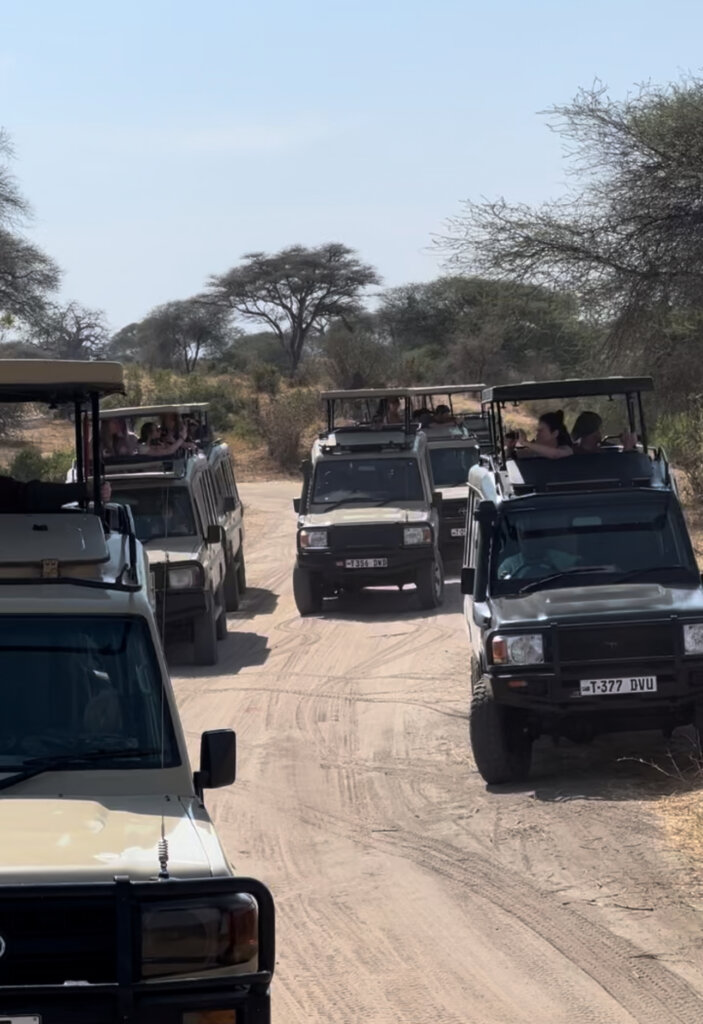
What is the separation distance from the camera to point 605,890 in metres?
6.18

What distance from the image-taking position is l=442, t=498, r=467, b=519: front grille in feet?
57.6

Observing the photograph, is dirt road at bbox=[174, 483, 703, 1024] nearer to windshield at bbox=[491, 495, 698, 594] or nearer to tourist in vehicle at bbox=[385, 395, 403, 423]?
windshield at bbox=[491, 495, 698, 594]

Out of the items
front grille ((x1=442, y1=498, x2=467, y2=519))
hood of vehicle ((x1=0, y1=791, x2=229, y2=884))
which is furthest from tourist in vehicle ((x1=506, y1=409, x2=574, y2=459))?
front grille ((x1=442, y1=498, x2=467, y2=519))

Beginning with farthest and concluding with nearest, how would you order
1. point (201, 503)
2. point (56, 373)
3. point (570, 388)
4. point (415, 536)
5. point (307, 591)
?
point (307, 591) → point (415, 536) → point (201, 503) → point (570, 388) → point (56, 373)

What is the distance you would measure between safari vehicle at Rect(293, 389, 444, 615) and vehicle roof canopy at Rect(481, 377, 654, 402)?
5281mm

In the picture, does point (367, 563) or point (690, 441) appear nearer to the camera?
point (367, 563)

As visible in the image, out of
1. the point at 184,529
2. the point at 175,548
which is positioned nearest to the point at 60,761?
the point at 175,548

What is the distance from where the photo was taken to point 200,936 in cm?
347

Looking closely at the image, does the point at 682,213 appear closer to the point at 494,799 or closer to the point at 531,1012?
the point at 494,799

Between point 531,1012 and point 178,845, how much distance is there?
5.72 ft

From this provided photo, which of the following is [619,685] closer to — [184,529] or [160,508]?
[184,529]

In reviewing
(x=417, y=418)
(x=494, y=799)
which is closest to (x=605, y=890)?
(x=494, y=799)

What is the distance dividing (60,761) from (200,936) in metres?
1.02

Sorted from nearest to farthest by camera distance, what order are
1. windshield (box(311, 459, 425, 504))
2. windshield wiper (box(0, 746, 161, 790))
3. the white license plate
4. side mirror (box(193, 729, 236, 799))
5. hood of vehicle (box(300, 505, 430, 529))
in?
windshield wiper (box(0, 746, 161, 790)), side mirror (box(193, 729, 236, 799)), the white license plate, hood of vehicle (box(300, 505, 430, 529)), windshield (box(311, 459, 425, 504))
